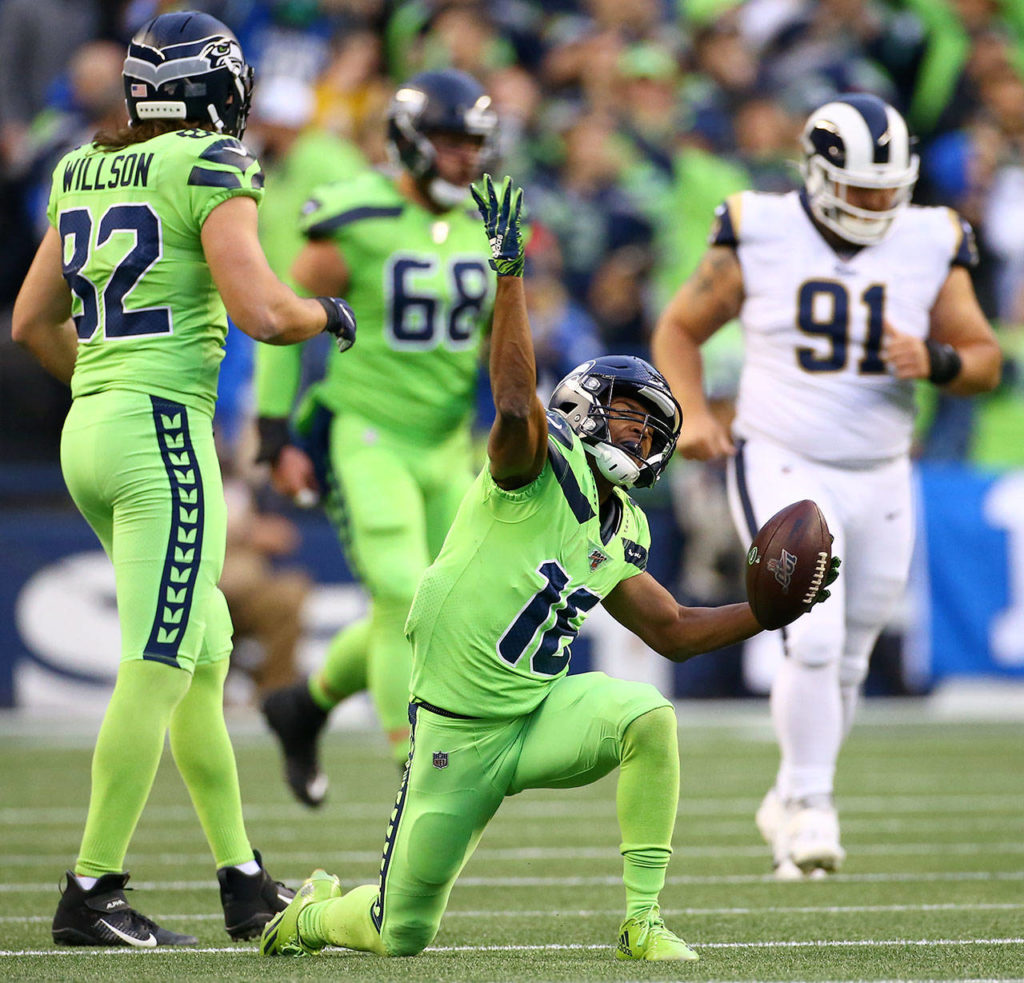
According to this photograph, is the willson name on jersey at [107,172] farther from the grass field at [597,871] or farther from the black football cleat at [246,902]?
the grass field at [597,871]

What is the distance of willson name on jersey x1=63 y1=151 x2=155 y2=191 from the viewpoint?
4547mm

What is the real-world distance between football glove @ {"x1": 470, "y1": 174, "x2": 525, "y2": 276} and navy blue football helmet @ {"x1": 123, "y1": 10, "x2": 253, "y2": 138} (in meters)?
1.10

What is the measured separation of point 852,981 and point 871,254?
9.93 ft

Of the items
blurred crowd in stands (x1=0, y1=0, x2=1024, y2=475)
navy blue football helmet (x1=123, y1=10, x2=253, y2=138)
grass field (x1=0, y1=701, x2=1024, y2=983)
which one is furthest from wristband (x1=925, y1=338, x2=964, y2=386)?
blurred crowd in stands (x1=0, y1=0, x2=1024, y2=475)

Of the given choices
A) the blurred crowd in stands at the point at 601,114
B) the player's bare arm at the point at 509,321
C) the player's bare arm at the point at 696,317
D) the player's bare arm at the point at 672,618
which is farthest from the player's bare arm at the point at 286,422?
the blurred crowd in stands at the point at 601,114

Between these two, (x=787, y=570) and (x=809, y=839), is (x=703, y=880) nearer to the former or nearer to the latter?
(x=809, y=839)

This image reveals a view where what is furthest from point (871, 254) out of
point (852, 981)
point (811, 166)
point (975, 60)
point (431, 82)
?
point (975, 60)

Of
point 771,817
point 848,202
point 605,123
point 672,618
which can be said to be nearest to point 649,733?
point 672,618

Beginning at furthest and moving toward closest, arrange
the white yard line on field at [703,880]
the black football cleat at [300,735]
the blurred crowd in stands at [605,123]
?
the blurred crowd in stands at [605,123] → the black football cleat at [300,735] → the white yard line on field at [703,880]

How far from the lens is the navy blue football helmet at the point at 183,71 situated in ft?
15.2

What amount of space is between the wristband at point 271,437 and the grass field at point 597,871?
1294 mm

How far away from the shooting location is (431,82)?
660 cm

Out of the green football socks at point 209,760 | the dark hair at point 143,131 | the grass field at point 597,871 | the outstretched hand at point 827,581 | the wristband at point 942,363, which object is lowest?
the grass field at point 597,871

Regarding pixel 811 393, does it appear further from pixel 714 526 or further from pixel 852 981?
pixel 714 526
